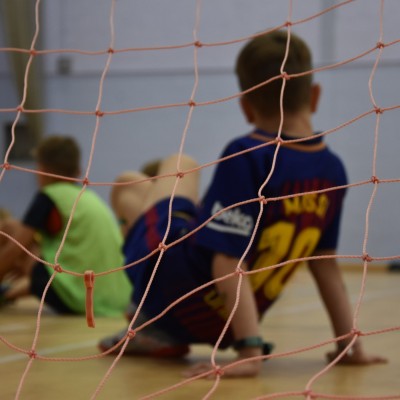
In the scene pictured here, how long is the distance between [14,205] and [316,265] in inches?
180

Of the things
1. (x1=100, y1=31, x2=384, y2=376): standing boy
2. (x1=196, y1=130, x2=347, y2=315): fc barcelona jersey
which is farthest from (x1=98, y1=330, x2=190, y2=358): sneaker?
(x1=196, y1=130, x2=347, y2=315): fc barcelona jersey

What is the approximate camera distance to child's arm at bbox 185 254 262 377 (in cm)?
119

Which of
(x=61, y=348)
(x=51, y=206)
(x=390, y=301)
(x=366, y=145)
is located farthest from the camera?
(x=366, y=145)

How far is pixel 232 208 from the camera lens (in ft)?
4.00

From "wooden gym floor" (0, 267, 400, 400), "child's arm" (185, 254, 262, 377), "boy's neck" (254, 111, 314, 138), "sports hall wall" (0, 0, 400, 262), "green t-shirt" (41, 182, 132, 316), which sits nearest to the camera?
"wooden gym floor" (0, 267, 400, 400)

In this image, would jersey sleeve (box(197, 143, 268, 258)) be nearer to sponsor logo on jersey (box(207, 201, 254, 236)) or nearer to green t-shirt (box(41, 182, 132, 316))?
sponsor logo on jersey (box(207, 201, 254, 236))

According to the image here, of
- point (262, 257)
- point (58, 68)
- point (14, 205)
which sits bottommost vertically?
point (14, 205)

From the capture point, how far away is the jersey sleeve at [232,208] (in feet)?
4.00

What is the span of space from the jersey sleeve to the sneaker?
0.24 meters

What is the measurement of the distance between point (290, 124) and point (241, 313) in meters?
0.29

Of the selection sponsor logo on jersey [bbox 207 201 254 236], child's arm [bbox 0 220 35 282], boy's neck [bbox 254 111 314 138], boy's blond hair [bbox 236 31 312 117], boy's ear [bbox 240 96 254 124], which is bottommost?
child's arm [bbox 0 220 35 282]

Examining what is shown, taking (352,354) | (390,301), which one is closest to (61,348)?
(352,354)

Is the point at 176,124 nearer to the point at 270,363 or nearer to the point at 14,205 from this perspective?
the point at 14,205

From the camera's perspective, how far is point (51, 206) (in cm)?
235
